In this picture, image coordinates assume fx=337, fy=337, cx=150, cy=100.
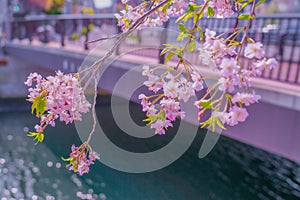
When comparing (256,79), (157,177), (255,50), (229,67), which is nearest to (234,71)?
(229,67)

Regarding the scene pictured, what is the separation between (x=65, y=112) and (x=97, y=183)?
239 inches

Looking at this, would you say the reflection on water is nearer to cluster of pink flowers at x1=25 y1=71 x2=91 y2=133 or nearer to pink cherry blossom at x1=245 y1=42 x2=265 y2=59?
cluster of pink flowers at x1=25 y1=71 x2=91 y2=133

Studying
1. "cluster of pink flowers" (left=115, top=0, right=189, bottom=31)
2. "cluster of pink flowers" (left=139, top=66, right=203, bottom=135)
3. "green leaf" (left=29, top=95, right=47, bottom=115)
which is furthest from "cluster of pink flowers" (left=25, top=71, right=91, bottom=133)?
"cluster of pink flowers" (left=115, top=0, right=189, bottom=31)

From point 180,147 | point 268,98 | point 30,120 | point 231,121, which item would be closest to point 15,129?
point 30,120

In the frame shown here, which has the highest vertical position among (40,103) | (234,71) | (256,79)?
(234,71)

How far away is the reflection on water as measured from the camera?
7320 millimetres

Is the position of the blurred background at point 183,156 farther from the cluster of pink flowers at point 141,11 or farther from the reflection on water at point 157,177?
the cluster of pink flowers at point 141,11

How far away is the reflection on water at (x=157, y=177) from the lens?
7.32 m

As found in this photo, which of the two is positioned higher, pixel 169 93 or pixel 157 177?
pixel 169 93

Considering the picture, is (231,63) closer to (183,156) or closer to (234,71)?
(234,71)

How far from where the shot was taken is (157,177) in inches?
322

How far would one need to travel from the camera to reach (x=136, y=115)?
1399 cm

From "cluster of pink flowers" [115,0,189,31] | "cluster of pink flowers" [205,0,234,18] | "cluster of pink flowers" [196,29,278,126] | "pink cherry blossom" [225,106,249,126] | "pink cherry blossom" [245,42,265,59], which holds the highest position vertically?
"cluster of pink flowers" [205,0,234,18]

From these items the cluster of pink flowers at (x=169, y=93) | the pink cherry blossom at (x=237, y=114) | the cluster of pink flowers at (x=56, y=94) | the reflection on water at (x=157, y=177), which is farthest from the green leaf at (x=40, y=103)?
the reflection on water at (x=157, y=177)
